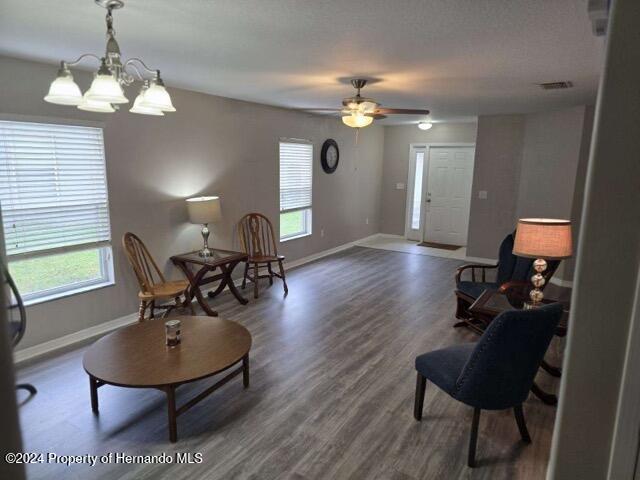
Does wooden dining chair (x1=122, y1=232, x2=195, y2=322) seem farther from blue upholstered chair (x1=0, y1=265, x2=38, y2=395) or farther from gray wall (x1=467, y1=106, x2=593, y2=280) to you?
gray wall (x1=467, y1=106, x2=593, y2=280)

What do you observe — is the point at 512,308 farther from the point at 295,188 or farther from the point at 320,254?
the point at 320,254

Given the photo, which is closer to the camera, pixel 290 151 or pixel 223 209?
pixel 223 209

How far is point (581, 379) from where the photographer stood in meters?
0.98

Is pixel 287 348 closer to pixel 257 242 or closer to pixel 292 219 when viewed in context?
pixel 257 242

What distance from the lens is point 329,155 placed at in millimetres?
6906

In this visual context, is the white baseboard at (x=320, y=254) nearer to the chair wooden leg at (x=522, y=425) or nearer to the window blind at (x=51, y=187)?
the window blind at (x=51, y=187)

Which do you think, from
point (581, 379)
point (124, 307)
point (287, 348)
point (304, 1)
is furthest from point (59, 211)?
point (581, 379)

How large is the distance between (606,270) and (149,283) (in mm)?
3816

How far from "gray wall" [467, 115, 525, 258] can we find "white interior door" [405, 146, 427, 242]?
166 centimetres

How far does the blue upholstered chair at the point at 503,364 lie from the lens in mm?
2008

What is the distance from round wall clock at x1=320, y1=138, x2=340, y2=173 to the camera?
6.73 m

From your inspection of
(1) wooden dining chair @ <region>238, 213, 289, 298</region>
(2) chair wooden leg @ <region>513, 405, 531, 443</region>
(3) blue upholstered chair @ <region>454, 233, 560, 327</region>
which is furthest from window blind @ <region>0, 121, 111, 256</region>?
(2) chair wooden leg @ <region>513, 405, 531, 443</region>

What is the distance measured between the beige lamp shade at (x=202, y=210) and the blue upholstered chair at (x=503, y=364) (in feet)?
9.55

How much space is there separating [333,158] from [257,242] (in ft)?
8.11
